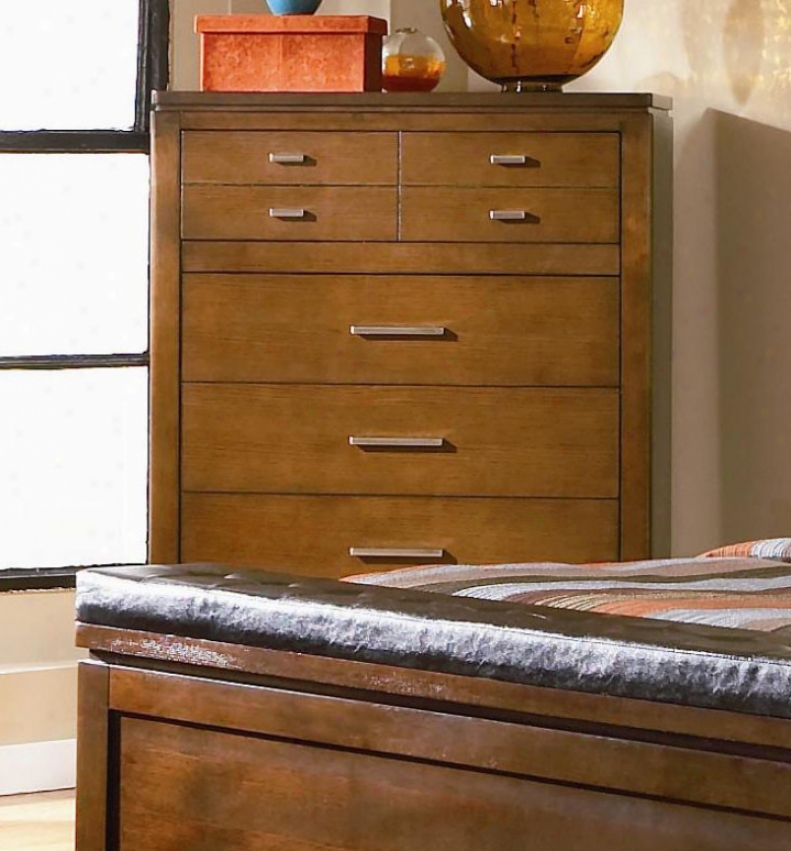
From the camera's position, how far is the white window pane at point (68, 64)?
3.36 metres

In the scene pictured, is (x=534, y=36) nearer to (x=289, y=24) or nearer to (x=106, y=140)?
(x=289, y=24)

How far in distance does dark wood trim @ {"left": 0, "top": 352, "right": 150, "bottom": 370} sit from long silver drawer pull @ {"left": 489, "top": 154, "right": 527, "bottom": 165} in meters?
1.02

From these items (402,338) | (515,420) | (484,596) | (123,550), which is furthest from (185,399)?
(484,596)

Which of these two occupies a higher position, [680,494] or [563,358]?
[563,358]

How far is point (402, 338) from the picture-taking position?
2.67 meters

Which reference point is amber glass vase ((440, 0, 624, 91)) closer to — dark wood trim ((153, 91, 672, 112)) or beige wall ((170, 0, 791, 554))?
dark wood trim ((153, 91, 672, 112))

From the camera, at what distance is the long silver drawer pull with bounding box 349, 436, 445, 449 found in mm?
2662

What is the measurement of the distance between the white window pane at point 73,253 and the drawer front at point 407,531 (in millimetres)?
872

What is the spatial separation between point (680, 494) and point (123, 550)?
115 centimetres

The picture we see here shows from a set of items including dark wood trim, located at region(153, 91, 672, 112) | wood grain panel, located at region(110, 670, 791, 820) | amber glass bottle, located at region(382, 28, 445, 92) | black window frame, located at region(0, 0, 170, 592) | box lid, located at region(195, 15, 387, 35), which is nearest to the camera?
wood grain panel, located at region(110, 670, 791, 820)

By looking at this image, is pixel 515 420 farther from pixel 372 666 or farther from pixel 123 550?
pixel 372 666

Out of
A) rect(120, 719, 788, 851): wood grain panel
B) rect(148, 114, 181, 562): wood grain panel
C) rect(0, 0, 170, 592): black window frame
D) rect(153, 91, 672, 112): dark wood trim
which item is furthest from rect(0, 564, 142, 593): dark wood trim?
rect(120, 719, 788, 851): wood grain panel

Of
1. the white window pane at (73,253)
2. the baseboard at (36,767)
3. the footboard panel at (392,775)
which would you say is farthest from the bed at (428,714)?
the white window pane at (73,253)

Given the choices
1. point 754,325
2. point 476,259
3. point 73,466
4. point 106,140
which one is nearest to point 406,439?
point 476,259
